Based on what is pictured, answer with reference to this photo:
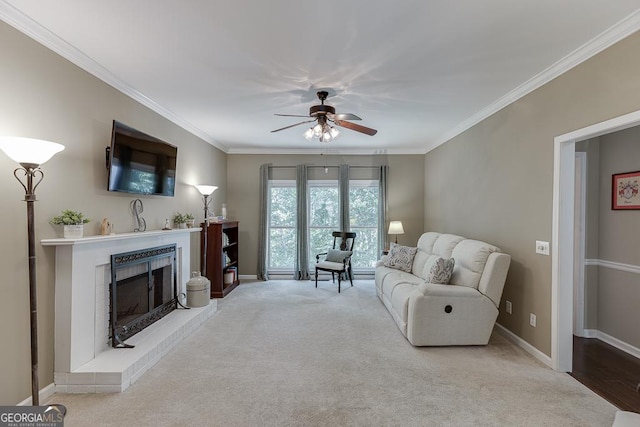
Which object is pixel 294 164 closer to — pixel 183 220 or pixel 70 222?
pixel 183 220

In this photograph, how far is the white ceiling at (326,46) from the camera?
205cm

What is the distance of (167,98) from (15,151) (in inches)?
80.8

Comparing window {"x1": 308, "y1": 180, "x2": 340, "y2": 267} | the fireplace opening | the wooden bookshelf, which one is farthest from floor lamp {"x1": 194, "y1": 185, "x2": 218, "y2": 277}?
window {"x1": 308, "y1": 180, "x2": 340, "y2": 267}

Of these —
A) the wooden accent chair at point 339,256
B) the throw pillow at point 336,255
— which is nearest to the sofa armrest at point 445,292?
the wooden accent chair at point 339,256

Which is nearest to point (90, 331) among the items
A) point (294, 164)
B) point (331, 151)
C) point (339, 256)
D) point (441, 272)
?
point (441, 272)

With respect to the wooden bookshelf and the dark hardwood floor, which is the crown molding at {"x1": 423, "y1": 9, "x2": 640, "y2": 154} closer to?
the dark hardwood floor

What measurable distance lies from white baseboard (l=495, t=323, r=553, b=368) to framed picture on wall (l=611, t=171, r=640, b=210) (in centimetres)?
177

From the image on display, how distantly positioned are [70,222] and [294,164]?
15.1 ft

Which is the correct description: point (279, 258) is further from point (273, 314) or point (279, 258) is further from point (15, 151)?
point (15, 151)

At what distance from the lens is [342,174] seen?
6648 millimetres

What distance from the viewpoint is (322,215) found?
6.82 metres

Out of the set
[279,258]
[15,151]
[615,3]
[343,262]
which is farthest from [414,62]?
[279,258]

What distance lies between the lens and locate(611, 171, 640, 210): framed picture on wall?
10.8ft

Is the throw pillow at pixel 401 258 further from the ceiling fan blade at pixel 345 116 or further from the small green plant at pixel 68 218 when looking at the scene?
the small green plant at pixel 68 218
